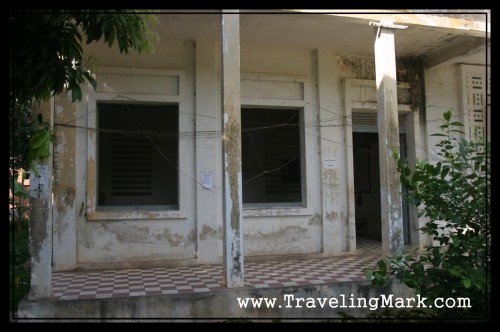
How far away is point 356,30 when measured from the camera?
7.87 meters

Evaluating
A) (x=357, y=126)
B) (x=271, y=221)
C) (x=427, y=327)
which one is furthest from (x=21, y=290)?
(x=357, y=126)

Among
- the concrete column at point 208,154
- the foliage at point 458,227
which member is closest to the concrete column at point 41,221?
the concrete column at point 208,154

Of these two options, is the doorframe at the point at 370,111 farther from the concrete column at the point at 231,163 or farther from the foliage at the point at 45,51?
the foliage at the point at 45,51

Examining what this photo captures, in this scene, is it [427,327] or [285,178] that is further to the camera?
[285,178]

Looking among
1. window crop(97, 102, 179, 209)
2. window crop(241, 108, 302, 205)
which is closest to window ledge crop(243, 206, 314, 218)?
window crop(241, 108, 302, 205)

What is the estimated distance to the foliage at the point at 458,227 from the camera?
4066 mm

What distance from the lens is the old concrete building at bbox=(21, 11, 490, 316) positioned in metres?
7.04

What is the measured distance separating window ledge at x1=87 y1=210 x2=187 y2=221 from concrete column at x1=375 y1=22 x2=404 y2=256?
3358 millimetres

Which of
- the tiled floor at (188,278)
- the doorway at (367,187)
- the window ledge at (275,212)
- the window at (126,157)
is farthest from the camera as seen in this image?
the doorway at (367,187)

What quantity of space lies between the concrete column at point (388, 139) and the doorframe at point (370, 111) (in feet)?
5.76

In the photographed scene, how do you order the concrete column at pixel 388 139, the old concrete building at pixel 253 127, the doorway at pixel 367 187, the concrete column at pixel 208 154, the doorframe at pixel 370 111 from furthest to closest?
the doorway at pixel 367 187 → the doorframe at pixel 370 111 → the concrete column at pixel 208 154 → the old concrete building at pixel 253 127 → the concrete column at pixel 388 139

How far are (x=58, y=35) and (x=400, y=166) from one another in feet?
11.3

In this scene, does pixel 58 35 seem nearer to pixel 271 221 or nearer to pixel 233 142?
pixel 233 142

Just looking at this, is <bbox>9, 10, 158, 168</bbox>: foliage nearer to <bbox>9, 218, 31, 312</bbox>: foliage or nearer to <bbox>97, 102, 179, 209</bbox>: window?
<bbox>9, 218, 31, 312</bbox>: foliage
